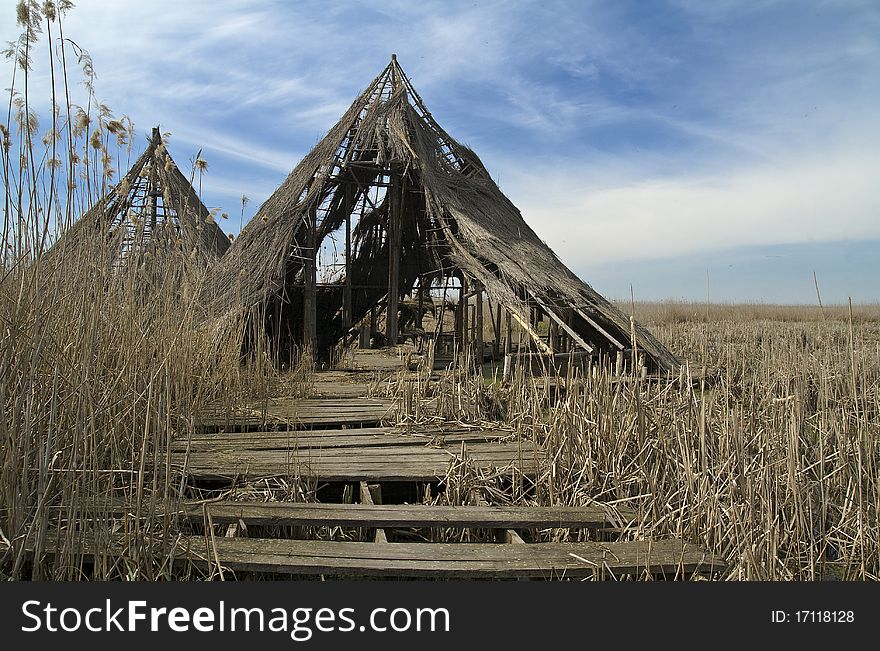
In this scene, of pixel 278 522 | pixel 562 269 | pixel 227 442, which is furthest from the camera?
pixel 562 269

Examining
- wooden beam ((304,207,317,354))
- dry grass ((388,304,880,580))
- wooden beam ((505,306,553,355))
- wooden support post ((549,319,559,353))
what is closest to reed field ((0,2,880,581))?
dry grass ((388,304,880,580))

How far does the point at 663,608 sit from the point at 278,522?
64.3 inches

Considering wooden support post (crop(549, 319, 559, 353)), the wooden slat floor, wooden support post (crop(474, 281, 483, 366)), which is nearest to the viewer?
the wooden slat floor

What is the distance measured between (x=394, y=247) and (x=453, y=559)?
7.67 metres

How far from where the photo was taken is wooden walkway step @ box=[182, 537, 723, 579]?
7.84 feet

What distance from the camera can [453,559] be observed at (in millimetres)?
2498

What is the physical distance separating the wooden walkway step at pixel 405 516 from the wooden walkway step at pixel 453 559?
0.19m

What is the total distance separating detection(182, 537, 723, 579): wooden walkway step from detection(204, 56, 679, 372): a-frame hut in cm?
387

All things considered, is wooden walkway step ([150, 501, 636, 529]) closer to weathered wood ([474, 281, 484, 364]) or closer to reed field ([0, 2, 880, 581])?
reed field ([0, 2, 880, 581])

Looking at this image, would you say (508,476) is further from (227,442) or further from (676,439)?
(227,442)

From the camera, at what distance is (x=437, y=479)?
357 cm

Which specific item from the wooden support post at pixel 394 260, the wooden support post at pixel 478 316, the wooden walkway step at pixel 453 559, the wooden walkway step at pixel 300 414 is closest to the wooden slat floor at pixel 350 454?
the wooden walkway step at pixel 300 414

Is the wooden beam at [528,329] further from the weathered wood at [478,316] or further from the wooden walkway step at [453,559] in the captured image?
the wooden walkway step at [453,559]

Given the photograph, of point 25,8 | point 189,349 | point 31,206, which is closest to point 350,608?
point 31,206
